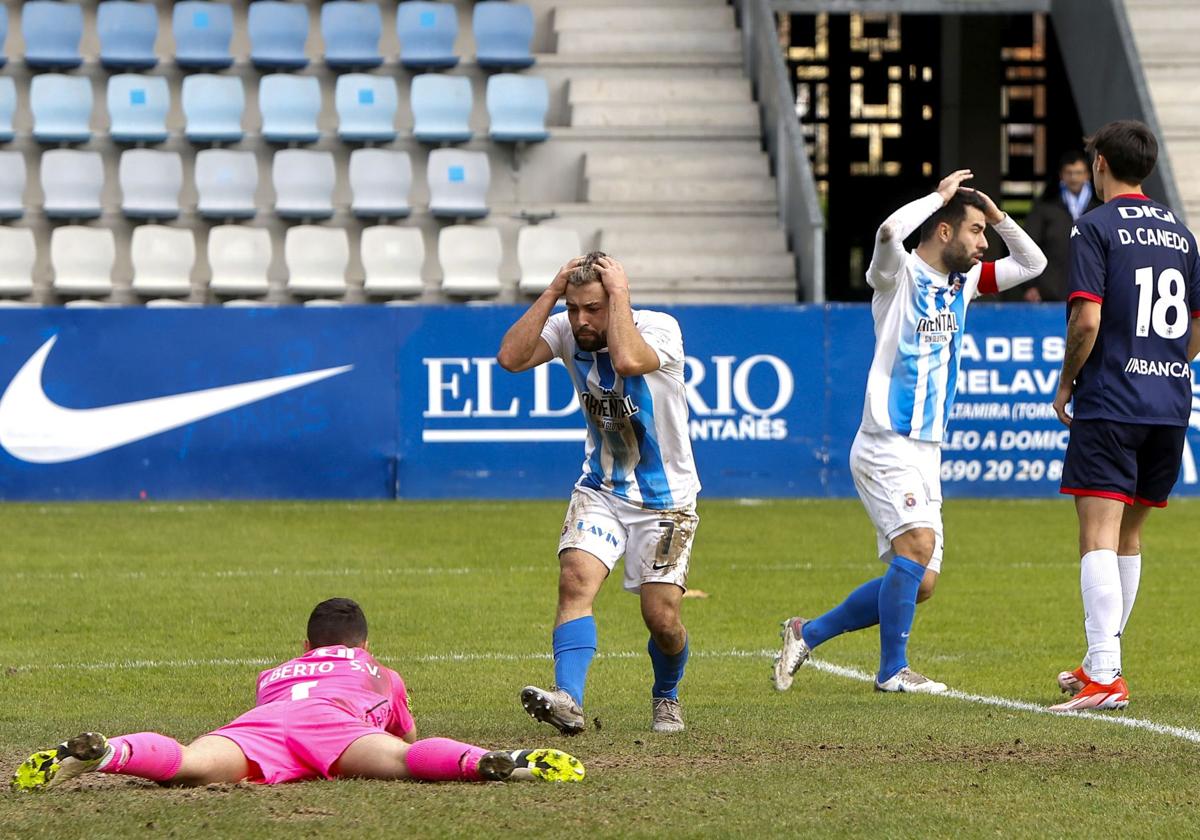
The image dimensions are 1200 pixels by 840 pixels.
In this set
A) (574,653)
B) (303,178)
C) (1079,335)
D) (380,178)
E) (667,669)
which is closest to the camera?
(574,653)

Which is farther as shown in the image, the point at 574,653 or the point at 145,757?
the point at 574,653

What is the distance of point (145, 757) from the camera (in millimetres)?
5383

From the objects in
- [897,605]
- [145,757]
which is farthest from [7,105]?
[145,757]

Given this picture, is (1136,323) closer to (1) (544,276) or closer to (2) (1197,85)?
(1) (544,276)

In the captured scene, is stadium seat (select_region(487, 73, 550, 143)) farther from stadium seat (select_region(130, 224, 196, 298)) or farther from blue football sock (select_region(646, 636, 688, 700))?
blue football sock (select_region(646, 636, 688, 700))

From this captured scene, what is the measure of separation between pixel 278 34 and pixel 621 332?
17589mm

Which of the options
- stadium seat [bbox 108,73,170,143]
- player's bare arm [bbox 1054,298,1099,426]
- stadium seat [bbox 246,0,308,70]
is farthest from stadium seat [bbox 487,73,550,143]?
player's bare arm [bbox 1054,298,1099,426]

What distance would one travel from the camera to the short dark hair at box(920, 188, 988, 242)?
7.88 m

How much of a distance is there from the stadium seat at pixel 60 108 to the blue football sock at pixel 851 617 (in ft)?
52.5

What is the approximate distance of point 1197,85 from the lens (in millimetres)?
23859

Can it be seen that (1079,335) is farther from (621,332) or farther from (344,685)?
(344,685)

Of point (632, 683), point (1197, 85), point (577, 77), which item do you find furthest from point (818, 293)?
point (632, 683)

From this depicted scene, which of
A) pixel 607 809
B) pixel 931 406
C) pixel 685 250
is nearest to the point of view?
pixel 607 809

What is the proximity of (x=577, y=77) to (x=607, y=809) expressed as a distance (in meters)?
19.2
